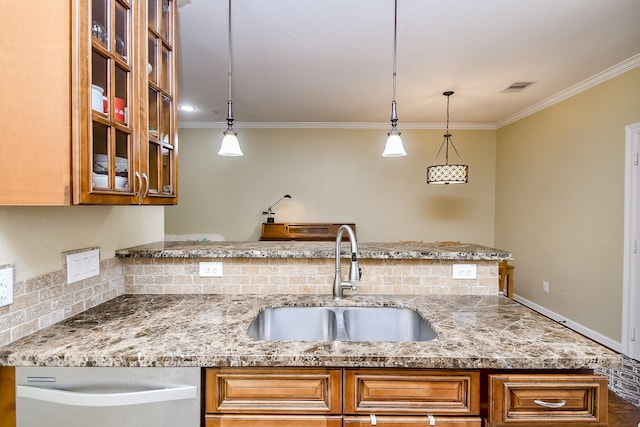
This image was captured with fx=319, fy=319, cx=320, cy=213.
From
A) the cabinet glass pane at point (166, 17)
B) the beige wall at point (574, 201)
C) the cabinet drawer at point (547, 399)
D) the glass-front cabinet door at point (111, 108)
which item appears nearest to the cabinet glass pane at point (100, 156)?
the glass-front cabinet door at point (111, 108)

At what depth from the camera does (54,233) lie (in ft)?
3.76

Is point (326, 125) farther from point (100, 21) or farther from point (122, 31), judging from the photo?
point (100, 21)

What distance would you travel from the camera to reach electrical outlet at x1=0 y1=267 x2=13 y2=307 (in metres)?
0.96

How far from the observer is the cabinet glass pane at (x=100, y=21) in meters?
0.93

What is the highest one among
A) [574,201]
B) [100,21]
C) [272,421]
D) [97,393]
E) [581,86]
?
[581,86]

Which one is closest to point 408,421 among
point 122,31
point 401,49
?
point 122,31

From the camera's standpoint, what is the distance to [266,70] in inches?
114

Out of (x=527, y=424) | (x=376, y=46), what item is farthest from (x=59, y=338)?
(x=376, y=46)

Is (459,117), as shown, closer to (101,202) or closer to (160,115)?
(160,115)

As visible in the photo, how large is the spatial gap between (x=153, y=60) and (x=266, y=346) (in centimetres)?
114

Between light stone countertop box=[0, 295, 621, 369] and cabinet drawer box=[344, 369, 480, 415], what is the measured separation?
0.17 ft

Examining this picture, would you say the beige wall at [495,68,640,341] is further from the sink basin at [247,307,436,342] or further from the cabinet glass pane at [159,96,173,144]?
the cabinet glass pane at [159,96,173,144]

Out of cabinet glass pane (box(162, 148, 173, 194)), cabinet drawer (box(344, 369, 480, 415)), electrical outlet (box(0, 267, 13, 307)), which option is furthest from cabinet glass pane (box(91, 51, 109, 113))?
cabinet drawer (box(344, 369, 480, 415))

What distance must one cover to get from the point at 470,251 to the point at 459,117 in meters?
3.47
